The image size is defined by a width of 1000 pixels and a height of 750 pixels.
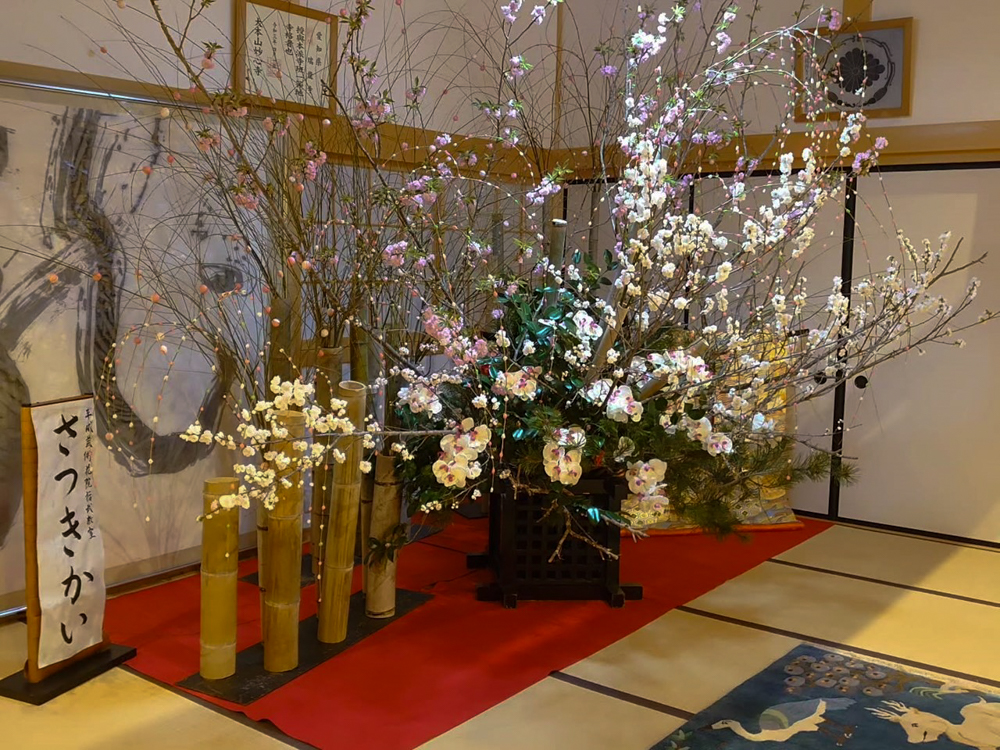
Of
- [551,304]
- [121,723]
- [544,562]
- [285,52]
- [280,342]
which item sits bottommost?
[121,723]

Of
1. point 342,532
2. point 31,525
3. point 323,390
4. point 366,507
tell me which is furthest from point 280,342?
point 31,525

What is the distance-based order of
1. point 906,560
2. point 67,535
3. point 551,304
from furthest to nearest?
point 906,560 < point 551,304 < point 67,535

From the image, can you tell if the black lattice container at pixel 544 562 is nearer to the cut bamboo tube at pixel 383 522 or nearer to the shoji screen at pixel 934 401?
the cut bamboo tube at pixel 383 522

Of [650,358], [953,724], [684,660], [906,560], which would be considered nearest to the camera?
[650,358]

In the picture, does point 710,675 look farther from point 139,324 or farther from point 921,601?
point 139,324

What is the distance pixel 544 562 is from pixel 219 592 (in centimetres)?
118

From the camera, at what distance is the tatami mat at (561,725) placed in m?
2.42

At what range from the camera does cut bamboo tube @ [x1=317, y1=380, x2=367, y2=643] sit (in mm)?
2871

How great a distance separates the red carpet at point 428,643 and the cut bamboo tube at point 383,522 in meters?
0.10

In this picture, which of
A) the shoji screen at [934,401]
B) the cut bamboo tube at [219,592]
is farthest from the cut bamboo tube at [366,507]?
the shoji screen at [934,401]

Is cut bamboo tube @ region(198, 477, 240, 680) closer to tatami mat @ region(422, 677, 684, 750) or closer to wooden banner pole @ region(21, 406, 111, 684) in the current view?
wooden banner pole @ region(21, 406, 111, 684)

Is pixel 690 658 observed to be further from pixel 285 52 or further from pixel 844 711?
pixel 285 52

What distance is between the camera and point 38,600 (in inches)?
102

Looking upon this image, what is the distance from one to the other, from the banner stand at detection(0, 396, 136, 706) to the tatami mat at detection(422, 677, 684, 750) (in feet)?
3.41
